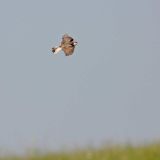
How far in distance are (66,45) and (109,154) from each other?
17.0 ft

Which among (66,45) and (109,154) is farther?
(109,154)

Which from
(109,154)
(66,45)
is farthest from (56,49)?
(109,154)

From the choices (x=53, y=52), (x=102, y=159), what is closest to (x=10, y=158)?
(x=102, y=159)

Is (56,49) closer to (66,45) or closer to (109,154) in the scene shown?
(66,45)

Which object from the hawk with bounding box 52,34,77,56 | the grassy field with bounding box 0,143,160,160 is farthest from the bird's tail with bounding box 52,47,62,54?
the grassy field with bounding box 0,143,160,160

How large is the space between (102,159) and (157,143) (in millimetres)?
1347

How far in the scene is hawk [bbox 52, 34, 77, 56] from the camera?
452 centimetres

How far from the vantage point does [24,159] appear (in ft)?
31.8

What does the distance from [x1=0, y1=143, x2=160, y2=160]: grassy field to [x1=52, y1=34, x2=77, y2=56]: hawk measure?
191 inches

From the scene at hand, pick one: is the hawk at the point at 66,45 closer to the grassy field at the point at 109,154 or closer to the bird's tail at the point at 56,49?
the bird's tail at the point at 56,49

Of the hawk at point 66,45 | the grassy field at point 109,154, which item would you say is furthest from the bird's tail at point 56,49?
the grassy field at point 109,154

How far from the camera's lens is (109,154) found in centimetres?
948

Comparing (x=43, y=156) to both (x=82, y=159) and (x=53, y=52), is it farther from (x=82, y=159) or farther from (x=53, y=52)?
(x=53, y=52)

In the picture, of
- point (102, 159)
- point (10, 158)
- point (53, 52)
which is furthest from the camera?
point (10, 158)
